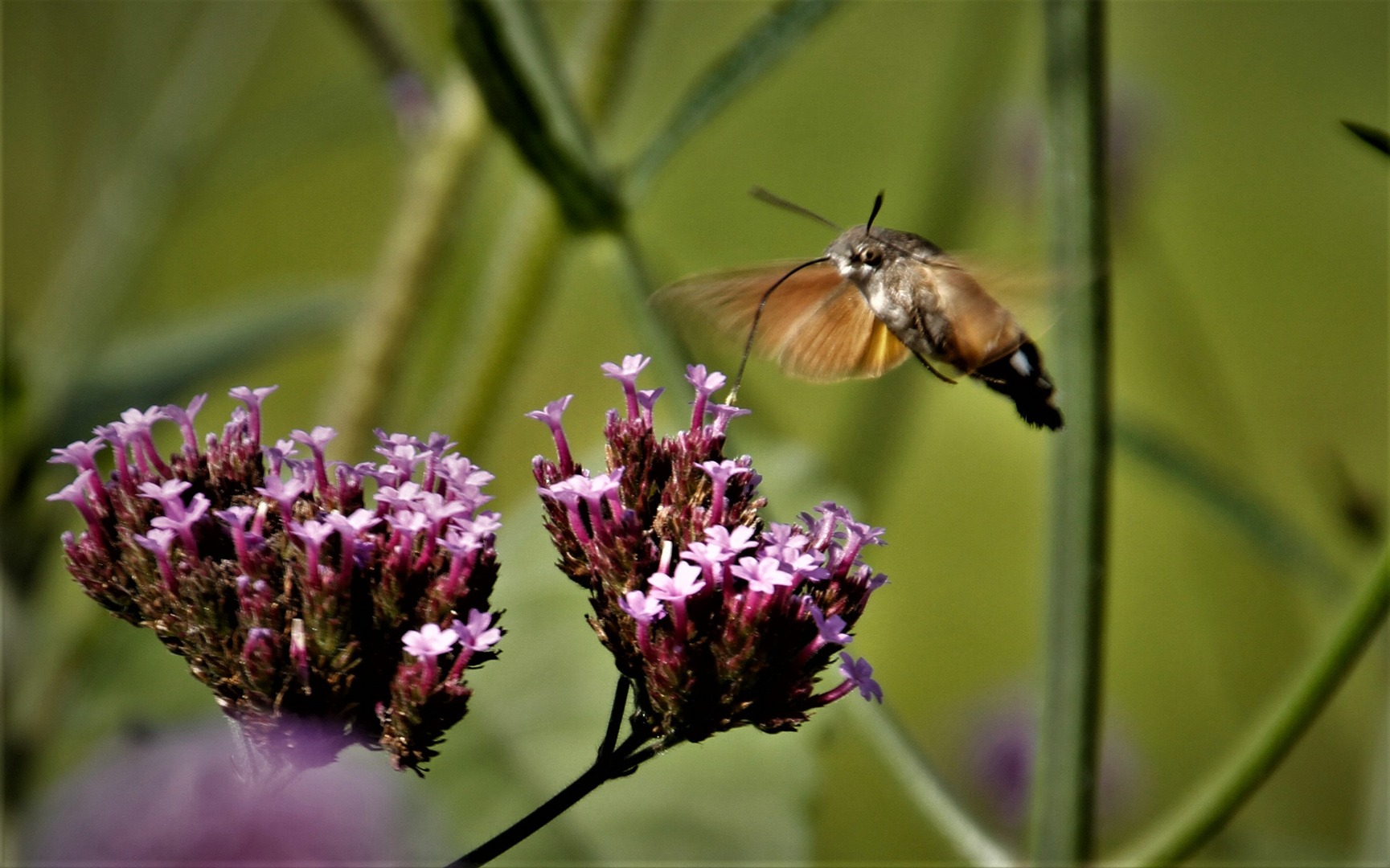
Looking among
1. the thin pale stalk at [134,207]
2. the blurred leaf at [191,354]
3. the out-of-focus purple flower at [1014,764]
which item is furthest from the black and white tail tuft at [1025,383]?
the out-of-focus purple flower at [1014,764]

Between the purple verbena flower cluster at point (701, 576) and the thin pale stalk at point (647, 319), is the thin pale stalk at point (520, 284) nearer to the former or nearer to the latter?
the thin pale stalk at point (647, 319)

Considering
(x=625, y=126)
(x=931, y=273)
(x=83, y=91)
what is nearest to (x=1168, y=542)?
(x=625, y=126)

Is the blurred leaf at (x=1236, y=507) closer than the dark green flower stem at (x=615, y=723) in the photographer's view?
No

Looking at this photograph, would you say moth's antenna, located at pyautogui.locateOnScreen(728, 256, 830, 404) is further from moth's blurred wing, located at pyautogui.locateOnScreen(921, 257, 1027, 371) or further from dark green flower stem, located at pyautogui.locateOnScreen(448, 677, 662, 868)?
dark green flower stem, located at pyautogui.locateOnScreen(448, 677, 662, 868)

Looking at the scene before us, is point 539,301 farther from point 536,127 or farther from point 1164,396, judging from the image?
point 1164,396

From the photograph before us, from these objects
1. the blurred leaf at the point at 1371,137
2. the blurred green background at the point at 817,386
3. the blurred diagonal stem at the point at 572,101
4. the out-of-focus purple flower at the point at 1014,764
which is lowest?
the out-of-focus purple flower at the point at 1014,764

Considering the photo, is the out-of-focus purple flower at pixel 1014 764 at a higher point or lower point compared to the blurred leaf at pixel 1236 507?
lower
